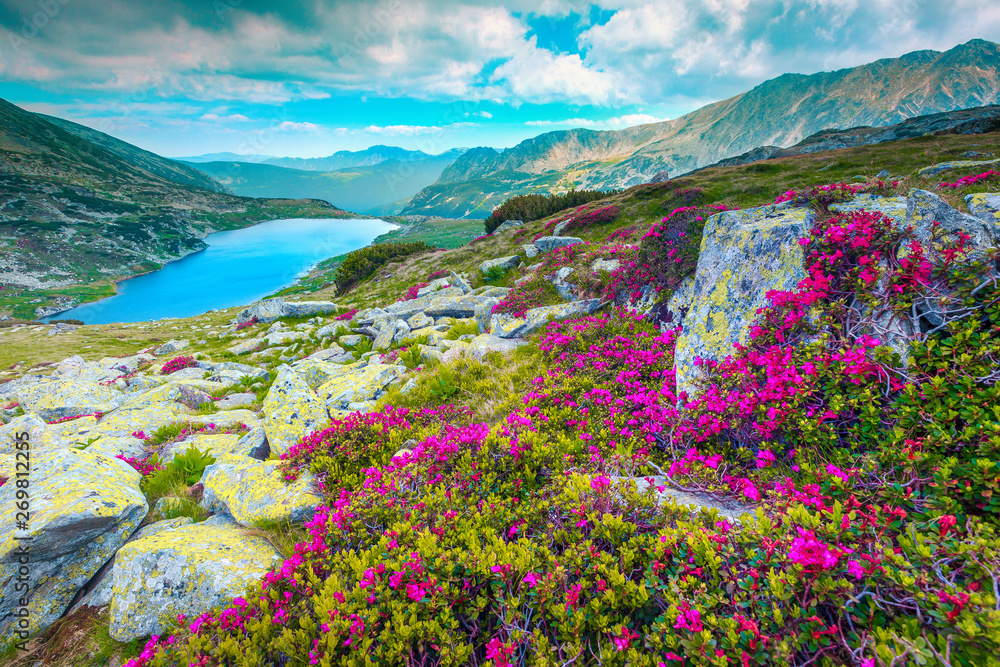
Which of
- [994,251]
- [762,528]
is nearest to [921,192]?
[994,251]

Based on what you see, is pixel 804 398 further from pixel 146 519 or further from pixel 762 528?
pixel 146 519

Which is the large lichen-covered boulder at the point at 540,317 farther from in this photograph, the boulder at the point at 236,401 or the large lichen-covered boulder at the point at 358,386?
the boulder at the point at 236,401

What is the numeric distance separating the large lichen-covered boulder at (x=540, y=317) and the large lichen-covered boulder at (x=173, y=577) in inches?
314

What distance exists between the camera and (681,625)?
8.23 feet

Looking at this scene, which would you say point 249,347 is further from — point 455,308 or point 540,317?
point 540,317

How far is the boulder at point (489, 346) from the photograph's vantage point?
9672 mm

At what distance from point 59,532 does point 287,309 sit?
2536cm

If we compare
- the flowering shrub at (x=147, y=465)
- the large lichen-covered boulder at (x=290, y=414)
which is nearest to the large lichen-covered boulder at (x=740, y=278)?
the large lichen-covered boulder at (x=290, y=414)

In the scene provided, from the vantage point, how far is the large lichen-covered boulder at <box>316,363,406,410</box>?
870 centimetres

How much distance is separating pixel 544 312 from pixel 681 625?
9158mm

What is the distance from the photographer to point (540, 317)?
11.1 meters

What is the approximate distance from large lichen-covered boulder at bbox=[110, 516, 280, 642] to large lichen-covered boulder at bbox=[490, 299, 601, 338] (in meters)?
7.98

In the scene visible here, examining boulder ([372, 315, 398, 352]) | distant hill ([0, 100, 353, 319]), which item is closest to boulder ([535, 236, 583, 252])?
boulder ([372, 315, 398, 352])

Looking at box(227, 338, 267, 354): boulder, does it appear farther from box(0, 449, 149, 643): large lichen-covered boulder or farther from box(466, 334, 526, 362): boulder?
box(0, 449, 149, 643): large lichen-covered boulder
